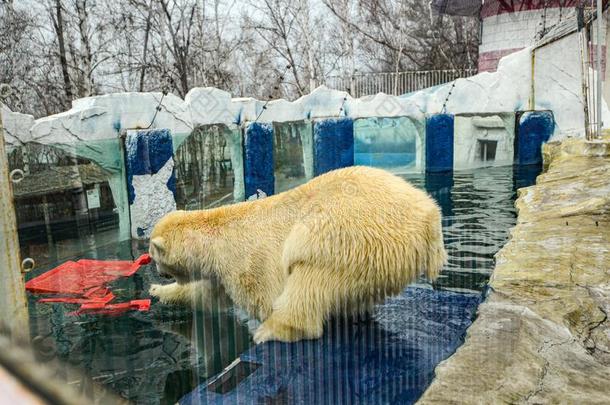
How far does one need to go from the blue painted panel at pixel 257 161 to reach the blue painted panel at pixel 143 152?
1422 millimetres

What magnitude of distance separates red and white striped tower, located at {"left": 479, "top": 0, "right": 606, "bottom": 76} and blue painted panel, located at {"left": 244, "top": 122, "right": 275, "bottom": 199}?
32.7 feet

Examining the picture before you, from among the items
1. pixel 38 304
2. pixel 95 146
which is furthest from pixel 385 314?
pixel 95 146

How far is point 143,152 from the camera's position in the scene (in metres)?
5.34

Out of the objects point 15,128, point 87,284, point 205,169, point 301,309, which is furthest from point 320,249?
point 205,169

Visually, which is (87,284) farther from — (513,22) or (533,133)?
(513,22)

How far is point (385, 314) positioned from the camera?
8.28 feet

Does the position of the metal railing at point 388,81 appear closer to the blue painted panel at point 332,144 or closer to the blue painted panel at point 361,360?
the blue painted panel at point 332,144

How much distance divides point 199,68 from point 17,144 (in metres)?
9.76

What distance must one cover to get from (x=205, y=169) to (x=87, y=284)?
2934 mm

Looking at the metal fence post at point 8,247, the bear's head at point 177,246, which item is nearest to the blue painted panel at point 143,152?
the bear's head at point 177,246

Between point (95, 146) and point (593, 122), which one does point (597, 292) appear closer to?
point (95, 146)

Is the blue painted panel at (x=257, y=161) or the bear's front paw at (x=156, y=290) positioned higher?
the blue painted panel at (x=257, y=161)

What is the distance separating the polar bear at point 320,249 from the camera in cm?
215

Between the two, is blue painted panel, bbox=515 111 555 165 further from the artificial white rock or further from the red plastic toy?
the artificial white rock
